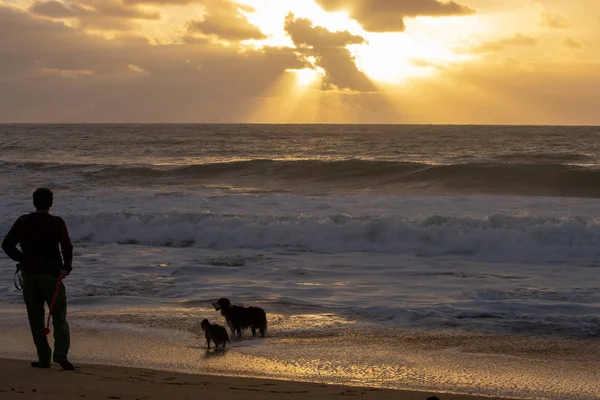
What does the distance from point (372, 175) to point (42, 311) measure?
2602 centimetres

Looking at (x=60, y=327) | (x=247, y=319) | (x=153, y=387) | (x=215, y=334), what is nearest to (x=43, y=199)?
(x=60, y=327)

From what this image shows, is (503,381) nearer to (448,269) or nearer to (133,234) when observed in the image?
(448,269)

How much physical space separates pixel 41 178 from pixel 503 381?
2723cm

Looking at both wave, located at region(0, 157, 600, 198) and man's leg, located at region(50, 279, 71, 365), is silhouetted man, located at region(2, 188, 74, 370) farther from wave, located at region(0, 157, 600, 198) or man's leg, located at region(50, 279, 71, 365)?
wave, located at region(0, 157, 600, 198)

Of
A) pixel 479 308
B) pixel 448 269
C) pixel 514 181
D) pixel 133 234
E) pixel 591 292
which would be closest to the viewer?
pixel 479 308

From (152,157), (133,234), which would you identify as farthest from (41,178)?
(133,234)

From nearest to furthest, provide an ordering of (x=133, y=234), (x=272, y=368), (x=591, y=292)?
(x=272, y=368), (x=591, y=292), (x=133, y=234)

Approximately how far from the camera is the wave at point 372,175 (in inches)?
1102

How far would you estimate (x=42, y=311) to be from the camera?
638cm

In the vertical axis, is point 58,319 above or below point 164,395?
above

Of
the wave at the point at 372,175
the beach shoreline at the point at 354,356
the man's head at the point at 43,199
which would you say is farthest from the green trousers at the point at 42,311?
the wave at the point at 372,175

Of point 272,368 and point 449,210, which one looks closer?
point 272,368

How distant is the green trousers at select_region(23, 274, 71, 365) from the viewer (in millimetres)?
6238

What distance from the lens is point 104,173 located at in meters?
32.8
